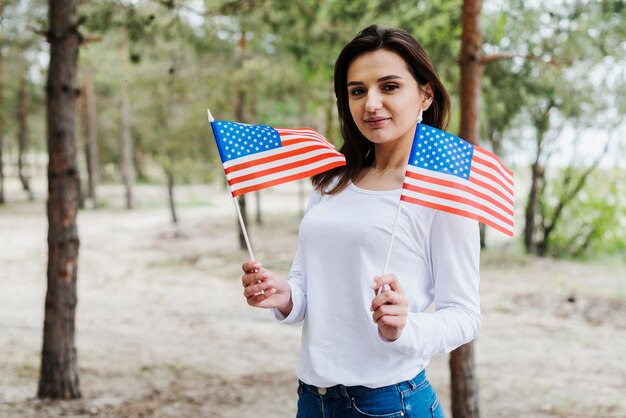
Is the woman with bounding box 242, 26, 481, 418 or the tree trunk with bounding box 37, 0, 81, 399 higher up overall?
the tree trunk with bounding box 37, 0, 81, 399

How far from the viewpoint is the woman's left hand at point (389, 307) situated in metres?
1.43

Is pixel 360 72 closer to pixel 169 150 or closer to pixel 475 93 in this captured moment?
pixel 475 93

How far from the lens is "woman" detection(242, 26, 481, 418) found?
1586mm

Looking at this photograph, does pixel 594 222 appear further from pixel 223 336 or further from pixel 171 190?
pixel 171 190

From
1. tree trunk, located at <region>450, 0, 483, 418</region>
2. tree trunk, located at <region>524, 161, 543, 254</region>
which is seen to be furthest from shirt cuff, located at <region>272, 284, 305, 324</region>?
tree trunk, located at <region>524, 161, 543, 254</region>

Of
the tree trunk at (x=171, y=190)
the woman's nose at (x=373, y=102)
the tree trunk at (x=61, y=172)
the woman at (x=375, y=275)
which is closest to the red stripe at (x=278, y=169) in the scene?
the woman at (x=375, y=275)

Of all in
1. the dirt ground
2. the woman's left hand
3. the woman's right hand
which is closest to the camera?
the woman's left hand

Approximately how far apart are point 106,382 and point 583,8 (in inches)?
214

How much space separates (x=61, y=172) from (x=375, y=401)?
3.99m

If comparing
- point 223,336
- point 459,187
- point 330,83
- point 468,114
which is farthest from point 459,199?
point 330,83

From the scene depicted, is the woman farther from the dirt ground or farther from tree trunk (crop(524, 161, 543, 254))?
tree trunk (crop(524, 161, 543, 254))

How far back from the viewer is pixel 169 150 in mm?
16547

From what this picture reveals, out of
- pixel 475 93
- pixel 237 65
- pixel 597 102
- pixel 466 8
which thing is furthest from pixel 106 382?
pixel 597 102

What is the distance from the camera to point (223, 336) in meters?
7.99
